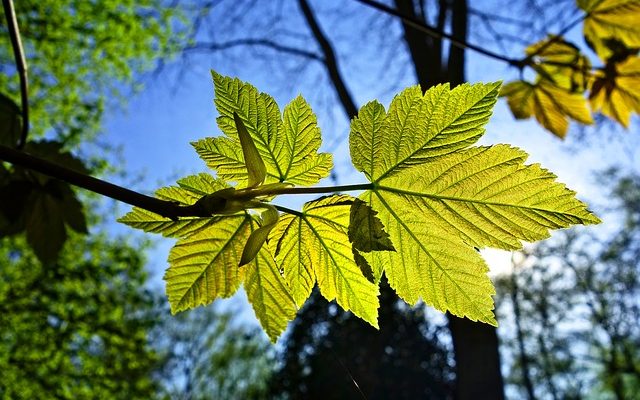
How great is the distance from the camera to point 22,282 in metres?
5.64

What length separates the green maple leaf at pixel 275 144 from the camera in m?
0.34

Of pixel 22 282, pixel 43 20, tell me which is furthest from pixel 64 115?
pixel 22 282

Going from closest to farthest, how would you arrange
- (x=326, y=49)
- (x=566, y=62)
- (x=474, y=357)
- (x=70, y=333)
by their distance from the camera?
(x=566, y=62) < (x=474, y=357) < (x=326, y=49) < (x=70, y=333)

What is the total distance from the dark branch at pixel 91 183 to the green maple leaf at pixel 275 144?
0.12m

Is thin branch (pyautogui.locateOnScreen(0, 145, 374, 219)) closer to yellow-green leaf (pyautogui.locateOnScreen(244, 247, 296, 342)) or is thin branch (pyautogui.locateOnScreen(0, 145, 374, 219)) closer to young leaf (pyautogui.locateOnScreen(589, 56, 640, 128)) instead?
yellow-green leaf (pyautogui.locateOnScreen(244, 247, 296, 342))

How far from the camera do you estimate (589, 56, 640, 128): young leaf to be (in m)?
0.80

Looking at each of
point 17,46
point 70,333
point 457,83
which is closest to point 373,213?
point 17,46

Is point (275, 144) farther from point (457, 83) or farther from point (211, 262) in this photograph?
point (457, 83)

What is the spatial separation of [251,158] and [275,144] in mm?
71

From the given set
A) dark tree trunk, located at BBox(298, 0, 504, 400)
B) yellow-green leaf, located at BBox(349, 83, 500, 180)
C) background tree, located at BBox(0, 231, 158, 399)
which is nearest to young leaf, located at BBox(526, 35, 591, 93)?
yellow-green leaf, located at BBox(349, 83, 500, 180)

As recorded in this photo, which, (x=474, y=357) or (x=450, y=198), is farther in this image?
(x=474, y=357)

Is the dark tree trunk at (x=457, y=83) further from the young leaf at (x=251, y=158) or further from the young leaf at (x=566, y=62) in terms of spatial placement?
the young leaf at (x=251, y=158)

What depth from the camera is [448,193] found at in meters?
0.34

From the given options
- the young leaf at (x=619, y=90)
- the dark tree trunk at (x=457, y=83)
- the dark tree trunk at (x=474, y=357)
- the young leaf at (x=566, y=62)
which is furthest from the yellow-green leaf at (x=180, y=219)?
the dark tree trunk at (x=474, y=357)
